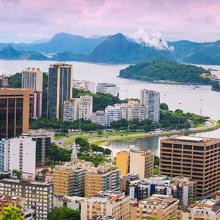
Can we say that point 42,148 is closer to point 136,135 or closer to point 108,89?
point 136,135

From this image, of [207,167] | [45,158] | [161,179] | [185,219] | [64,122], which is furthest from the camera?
[64,122]

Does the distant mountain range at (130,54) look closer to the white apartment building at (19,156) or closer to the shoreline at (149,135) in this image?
the shoreline at (149,135)

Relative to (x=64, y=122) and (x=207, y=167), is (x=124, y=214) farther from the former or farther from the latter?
(x=64, y=122)

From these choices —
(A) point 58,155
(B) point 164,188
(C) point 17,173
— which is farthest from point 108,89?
(B) point 164,188

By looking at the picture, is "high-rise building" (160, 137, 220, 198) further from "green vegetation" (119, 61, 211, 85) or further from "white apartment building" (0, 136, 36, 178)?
"green vegetation" (119, 61, 211, 85)

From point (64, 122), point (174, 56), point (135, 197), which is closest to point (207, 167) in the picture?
point (135, 197)

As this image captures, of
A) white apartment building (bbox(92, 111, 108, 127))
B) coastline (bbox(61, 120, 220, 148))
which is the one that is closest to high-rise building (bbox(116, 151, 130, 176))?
coastline (bbox(61, 120, 220, 148))

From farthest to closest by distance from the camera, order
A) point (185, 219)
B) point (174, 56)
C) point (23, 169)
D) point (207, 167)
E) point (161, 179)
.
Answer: point (174, 56) → point (23, 169) → point (207, 167) → point (161, 179) → point (185, 219)
